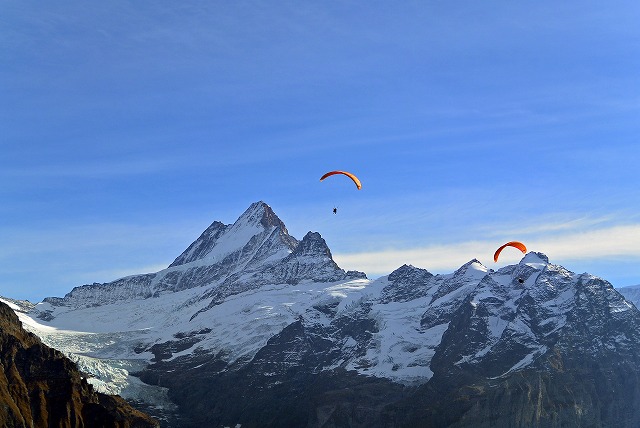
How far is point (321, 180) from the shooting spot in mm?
194875

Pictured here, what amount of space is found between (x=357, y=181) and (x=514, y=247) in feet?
85.9

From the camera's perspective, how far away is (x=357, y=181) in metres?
199

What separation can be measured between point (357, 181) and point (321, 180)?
21.8 ft

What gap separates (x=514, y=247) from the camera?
655 ft

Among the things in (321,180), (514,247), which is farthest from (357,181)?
(514,247)

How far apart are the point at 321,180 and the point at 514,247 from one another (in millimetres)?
31688

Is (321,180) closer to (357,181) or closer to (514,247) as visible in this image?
(357,181)
